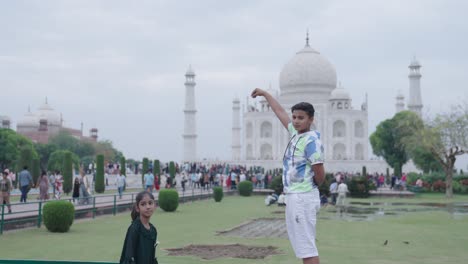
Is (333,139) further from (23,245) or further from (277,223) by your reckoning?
(23,245)

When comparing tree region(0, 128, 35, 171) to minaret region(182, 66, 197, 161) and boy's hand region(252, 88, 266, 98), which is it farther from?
boy's hand region(252, 88, 266, 98)

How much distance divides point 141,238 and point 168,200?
571 inches

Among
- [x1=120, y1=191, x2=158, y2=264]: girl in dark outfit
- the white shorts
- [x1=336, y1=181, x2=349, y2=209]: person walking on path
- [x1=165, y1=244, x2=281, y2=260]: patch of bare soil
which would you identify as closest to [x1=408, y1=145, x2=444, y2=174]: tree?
[x1=336, y1=181, x2=349, y2=209]: person walking on path

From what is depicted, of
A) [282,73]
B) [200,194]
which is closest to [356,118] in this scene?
[282,73]

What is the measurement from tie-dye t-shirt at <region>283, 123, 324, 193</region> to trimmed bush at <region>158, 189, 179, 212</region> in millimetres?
14606

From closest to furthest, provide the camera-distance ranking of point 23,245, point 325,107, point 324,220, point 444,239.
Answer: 1. point 23,245
2. point 444,239
3. point 324,220
4. point 325,107

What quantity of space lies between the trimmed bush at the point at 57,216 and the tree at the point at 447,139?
71.1ft

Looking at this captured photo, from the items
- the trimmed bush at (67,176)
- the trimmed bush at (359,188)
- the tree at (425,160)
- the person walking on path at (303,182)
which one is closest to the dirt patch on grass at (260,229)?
the person walking on path at (303,182)

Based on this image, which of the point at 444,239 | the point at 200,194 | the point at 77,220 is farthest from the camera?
the point at 200,194

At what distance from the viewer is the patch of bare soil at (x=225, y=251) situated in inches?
369

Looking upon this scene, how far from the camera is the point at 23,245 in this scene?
10523 mm

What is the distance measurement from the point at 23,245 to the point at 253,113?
53.1 metres

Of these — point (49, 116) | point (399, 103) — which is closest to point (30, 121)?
point (49, 116)

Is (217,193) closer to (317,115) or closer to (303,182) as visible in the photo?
(303,182)
